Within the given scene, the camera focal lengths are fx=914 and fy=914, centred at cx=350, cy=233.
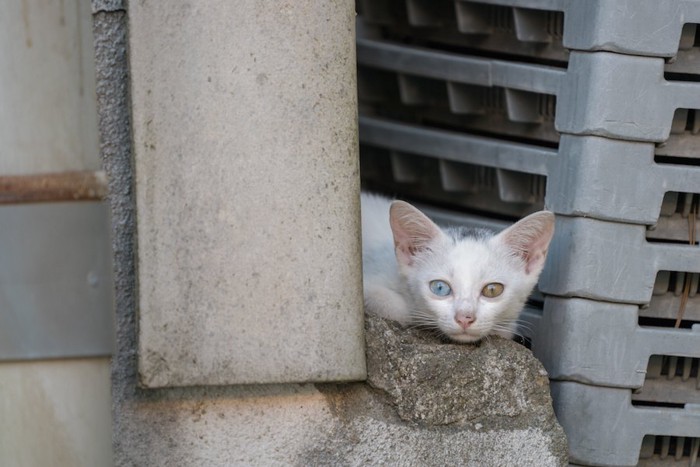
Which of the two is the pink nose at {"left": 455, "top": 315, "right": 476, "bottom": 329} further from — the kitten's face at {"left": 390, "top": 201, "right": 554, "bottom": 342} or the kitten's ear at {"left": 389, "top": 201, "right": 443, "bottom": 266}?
the kitten's ear at {"left": 389, "top": 201, "right": 443, "bottom": 266}

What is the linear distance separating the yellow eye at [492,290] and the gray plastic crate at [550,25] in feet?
2.18

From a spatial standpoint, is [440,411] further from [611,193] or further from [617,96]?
[617,96]

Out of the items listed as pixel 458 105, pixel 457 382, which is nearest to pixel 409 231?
pixel 458 105

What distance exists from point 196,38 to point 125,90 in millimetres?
219

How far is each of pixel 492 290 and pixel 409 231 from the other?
30 cm

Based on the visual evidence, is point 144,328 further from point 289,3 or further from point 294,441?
point 289,3

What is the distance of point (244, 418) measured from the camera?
2135mm

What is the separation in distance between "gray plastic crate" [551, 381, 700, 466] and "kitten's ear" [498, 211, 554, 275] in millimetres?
354

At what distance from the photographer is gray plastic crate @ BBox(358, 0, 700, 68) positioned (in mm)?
2287

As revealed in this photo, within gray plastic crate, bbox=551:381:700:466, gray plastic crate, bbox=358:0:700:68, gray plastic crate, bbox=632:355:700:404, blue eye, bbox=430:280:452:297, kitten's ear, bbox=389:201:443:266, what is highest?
gray plastic crate, bbox=358:0:700:68

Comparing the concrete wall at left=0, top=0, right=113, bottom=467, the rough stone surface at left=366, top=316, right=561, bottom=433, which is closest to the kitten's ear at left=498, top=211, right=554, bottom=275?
the rough stone surface at left=366, top=316, right=561, bottom=433

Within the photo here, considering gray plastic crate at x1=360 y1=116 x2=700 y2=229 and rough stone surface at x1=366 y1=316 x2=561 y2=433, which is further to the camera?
gray plastic crate at x1=360 y1=116 x2=700 y2=229

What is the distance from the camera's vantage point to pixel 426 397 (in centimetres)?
219

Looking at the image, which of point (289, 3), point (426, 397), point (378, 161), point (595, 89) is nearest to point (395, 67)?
point (378, 161)
